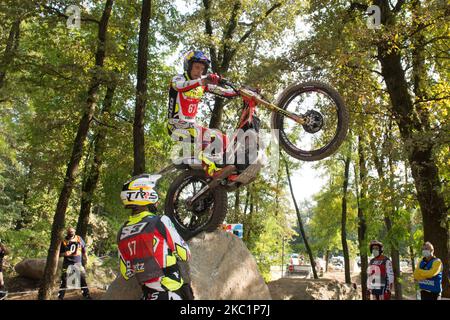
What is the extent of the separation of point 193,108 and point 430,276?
6.63 meters

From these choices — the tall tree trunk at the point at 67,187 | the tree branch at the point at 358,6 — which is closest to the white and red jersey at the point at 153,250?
the tall tree trunk at the point at 67,187

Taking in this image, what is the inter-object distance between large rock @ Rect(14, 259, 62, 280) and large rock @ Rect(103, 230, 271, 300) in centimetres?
1190

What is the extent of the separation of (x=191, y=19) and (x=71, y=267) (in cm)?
1052

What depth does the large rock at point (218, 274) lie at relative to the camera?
23.0ft

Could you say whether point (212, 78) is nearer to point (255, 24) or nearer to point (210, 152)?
point (210, 152)

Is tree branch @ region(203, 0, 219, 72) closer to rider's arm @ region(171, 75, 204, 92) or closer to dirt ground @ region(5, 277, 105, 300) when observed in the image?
dirt ground @ region(5, 277, 105, 300)

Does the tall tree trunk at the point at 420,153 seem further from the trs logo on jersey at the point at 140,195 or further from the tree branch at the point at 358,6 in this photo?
the trs logo on jersey at the point at 140,195

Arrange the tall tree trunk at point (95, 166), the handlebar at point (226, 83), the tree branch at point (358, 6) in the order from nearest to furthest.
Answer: the handlebar at point (226, 83) < the tree branch at point (358, 6) < the tall tree trunk at point (95, 166)

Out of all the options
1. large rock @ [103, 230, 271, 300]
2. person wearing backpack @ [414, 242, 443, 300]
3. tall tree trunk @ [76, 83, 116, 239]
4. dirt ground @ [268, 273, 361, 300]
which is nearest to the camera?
large rock @ [103, 230, 271, 300]

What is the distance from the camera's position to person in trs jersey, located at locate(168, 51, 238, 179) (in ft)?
24.3

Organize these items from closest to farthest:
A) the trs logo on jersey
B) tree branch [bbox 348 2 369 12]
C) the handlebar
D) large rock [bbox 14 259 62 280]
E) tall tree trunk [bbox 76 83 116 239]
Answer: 1. the trs logo on jersey
2. the handlebar
3. tree branch [bbox 348 2 369 12]
4. large rock [bbox 14 259 62 280]
5. tall tree trunk [bbox 76 83 116 239]

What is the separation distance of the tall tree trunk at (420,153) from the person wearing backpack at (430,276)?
2136 mm

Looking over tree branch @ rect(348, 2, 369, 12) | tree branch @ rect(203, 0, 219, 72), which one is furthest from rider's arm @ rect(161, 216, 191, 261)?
tree branch @ rect(203, 0, 219, 72)
